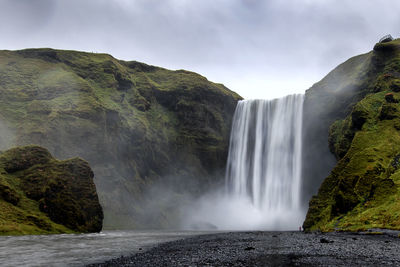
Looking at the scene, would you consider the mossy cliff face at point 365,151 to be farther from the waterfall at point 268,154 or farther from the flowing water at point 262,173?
the flowing water at point 262,173

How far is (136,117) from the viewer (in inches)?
3396

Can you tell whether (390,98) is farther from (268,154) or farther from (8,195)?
(8,195)

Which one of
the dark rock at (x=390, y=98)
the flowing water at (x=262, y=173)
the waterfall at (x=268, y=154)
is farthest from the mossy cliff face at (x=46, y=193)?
the dark rock at (x=390, y=98)

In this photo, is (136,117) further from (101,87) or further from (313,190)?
(313,190)

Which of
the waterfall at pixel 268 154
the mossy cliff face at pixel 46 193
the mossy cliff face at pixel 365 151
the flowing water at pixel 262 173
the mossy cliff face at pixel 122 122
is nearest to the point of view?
the mossy cliff face at pixel 365 151

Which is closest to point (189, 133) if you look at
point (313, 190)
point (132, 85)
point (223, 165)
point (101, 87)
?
point (223, 165)

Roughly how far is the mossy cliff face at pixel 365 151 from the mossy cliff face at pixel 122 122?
39.4 metres

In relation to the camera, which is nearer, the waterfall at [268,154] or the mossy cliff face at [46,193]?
the mossy cliff face at [46,193]

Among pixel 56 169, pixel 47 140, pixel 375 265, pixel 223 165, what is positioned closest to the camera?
pixel 375 265

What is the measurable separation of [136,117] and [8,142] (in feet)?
110

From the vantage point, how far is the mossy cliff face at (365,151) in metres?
33.2

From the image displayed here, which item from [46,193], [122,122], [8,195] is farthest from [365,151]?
[122,122]

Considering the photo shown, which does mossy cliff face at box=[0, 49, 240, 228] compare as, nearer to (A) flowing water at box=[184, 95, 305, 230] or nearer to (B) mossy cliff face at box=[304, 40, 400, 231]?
(A) flowing water at box=[184, 95, 305, 230]

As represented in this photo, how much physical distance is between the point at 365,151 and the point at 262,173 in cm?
3776
